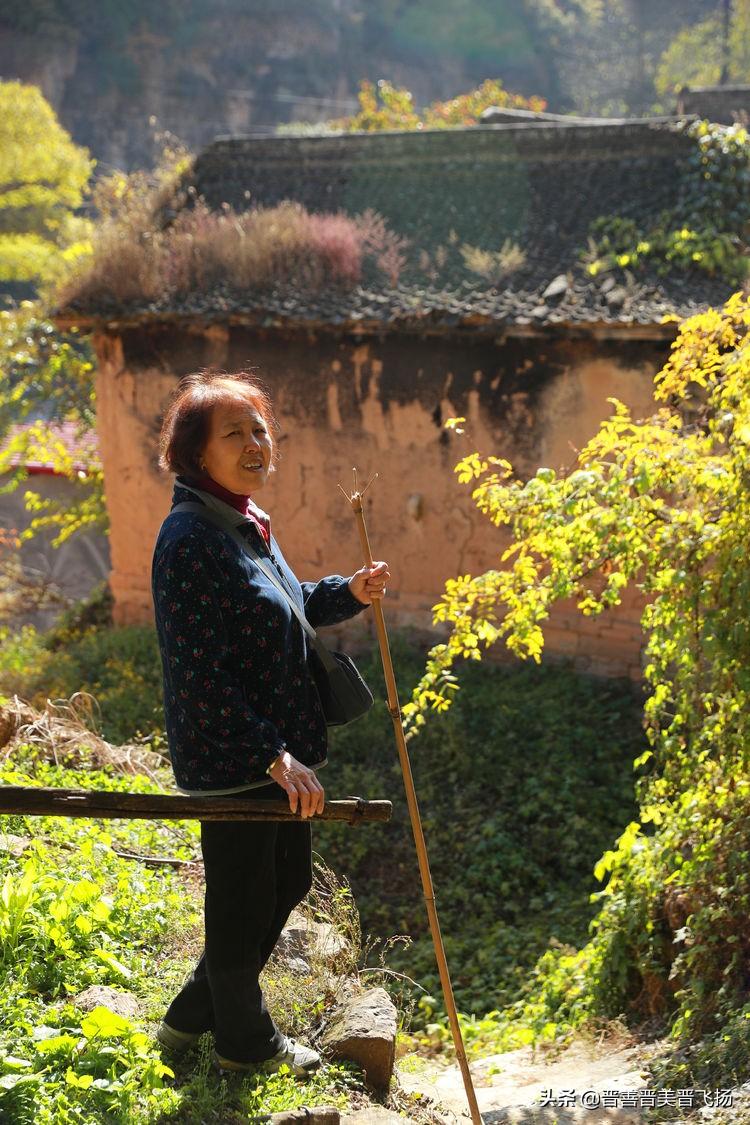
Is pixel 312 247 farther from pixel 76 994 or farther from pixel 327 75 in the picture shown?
pixel 327 75

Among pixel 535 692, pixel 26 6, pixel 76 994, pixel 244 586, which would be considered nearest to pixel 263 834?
pixel 244 586

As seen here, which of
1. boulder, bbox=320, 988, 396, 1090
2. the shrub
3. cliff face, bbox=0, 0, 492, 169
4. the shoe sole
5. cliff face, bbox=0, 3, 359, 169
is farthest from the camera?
cliff face, bbox=0, 0, 492, 169

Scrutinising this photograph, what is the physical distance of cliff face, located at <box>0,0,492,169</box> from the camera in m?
36.9

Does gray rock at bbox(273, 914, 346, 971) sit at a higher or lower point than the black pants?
lower

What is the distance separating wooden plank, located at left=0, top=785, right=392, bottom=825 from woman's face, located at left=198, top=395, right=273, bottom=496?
33.3 inches

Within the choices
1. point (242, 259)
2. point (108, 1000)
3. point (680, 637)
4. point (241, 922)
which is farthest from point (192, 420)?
point (242, 259)

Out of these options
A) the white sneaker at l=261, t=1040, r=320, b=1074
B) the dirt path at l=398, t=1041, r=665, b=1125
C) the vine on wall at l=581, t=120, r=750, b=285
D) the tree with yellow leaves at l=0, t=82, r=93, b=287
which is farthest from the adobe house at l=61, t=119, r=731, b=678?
the tree with yellow leaves at l=0, t=82, r=93, b=287

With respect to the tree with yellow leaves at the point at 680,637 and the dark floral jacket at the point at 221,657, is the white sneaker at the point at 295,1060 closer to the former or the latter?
the dark floral jacket at the point at 221,657

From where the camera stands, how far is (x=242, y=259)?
35.2 feet

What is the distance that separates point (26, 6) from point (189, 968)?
3764cm

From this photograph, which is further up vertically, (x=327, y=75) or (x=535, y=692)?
(x=327, y=75)

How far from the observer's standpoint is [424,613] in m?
10.4

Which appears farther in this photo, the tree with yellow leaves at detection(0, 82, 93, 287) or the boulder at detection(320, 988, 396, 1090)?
the tree with yellow leaves at detection(0, 82, 93, 287)

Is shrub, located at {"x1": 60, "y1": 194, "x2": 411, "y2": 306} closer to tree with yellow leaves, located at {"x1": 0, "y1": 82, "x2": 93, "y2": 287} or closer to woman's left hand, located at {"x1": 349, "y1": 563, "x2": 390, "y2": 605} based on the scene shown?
woman's left hand, located at {"x1": 349, "y1": 563, "x2": 390, "y2": 605}
